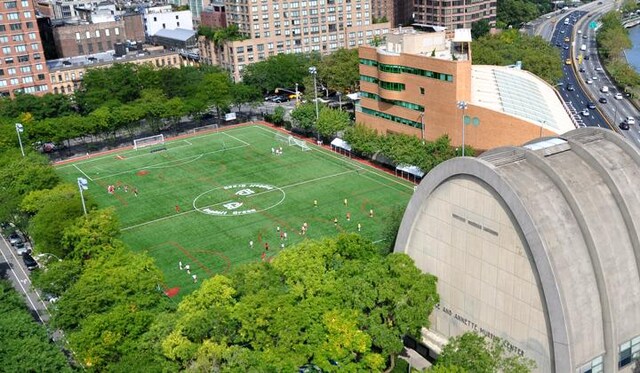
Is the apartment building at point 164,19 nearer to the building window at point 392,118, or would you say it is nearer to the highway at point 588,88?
the building window at point 392,118

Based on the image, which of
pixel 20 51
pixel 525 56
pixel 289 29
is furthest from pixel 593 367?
pixel 289 29

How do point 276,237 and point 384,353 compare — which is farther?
point 276,237

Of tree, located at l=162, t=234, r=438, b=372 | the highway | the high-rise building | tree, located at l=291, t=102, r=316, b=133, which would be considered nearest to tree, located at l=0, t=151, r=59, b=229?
tree, located at l=162, t=234, r=438, b=372

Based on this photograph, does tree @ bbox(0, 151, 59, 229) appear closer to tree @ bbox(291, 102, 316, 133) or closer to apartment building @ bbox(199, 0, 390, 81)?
tree @ bbox(291, 102, 316, 133)

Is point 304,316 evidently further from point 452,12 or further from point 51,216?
point 452,12

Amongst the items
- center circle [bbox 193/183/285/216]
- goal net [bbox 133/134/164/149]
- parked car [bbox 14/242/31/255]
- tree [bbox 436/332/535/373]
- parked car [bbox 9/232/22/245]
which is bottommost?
center circle [bbox 193/183/285/216]

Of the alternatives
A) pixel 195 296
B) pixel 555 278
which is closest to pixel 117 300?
pixel 195 296

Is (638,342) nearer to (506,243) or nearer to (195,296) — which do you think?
(506,243)
